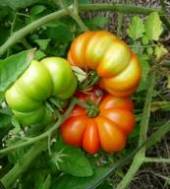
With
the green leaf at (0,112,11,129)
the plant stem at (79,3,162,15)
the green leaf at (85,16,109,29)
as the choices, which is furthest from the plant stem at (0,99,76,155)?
the green leaf at (85,16,109,29)

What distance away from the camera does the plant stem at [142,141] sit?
4.02ft

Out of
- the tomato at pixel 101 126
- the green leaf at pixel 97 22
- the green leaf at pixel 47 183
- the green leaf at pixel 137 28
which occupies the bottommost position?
the green leaf at pixel 47 183

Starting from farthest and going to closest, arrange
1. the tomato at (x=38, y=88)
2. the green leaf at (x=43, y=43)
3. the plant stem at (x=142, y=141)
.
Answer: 1. the green leaf at (x=43, y=43)
2. the plant stem at (x=142, y=141)
3. the tomato at (x=38, y=88)

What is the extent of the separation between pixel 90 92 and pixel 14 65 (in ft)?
1.09

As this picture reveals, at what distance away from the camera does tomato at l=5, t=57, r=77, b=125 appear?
112 centimetres

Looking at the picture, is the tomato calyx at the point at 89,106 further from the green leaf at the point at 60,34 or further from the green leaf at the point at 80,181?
the green leaf at the point at 60,34

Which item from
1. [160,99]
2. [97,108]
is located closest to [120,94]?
[97,108]

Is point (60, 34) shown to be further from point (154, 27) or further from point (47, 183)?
point (47, 183)

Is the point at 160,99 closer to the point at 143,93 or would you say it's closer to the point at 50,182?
the point at 143,93

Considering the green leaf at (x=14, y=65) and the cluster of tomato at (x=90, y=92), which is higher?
the green leaf at (x=14, y=65)

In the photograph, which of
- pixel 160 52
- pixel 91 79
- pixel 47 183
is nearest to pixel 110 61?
pixel 91 79

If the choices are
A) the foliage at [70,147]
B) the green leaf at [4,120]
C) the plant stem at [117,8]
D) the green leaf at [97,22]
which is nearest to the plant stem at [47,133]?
the foliage at [70,147]

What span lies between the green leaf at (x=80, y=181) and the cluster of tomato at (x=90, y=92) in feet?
0.31

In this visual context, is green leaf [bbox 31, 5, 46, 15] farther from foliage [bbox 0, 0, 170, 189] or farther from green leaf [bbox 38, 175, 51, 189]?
green leaf [bbox 38, 175, 51, 189]
